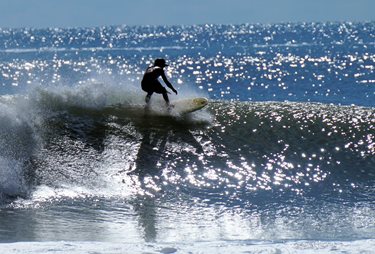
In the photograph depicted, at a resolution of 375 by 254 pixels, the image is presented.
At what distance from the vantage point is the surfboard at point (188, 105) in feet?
71.6

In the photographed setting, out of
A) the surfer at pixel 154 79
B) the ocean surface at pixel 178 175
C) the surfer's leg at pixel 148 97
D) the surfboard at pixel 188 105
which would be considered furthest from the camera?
the surfer's leg at pixel 148 97

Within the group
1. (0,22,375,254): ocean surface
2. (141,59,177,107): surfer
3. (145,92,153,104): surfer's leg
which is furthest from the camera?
(145,92,153,104): surfer's leg

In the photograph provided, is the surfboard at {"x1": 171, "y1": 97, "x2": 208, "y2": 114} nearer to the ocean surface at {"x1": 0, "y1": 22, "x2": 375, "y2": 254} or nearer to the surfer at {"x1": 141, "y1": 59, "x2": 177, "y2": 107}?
the ocean surface at {"x1": 0, "y1": 22, "x2": 375, "y2": 254}

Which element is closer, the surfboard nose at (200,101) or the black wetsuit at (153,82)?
the black wetsuit at (153,82)

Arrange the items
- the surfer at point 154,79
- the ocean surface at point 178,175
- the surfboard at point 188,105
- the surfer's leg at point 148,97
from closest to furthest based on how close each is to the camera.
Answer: the ocean surface at point 178,175 → the surfer at point 154,79 → the surfboard at point 188,105 → the surfer's leg at point 148,97

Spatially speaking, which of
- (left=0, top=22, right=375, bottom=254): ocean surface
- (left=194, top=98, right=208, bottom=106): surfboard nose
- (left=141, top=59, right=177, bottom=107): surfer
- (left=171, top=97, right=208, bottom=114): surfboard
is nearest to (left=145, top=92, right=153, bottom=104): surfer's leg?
(left=141, top=59, right=177, bottom=107): surfer

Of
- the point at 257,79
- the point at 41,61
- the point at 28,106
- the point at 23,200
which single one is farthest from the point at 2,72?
the point at 23,200

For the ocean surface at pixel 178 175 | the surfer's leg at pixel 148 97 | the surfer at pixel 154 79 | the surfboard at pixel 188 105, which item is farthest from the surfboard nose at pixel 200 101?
the surfer's leg at pixel 148 97

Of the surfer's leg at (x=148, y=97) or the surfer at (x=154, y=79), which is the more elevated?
the surfer at (x=154, y=79)

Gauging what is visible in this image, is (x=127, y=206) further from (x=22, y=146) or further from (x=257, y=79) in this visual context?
(x=257, y=79)

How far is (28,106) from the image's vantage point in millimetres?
20984

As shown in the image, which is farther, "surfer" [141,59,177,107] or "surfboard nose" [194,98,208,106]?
"surfboard nose" [194,98,208,106]

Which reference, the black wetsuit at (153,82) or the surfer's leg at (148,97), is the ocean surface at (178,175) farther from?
the black wetsuit at (153,82)

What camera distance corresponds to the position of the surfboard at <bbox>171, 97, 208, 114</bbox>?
21.8 m
